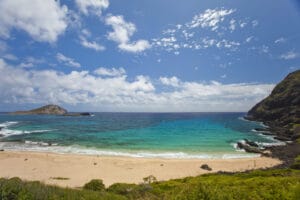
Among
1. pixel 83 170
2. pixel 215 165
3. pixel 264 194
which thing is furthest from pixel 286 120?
pixel 264 194

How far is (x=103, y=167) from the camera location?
25406 millimetres

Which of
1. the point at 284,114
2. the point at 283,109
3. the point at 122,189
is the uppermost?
the point at 283,109

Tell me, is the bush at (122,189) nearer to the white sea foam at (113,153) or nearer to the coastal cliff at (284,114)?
the white sea foam at (113,153)

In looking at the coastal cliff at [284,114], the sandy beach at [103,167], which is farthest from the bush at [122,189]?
the coastal cliff at [284,114]

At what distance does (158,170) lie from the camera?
2452 cm

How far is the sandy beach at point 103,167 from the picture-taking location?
2166 centimetres

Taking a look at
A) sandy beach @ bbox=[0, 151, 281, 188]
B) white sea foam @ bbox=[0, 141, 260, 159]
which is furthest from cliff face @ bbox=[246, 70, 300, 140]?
sandy beach @ bbox=[0, 151, 281, 188]

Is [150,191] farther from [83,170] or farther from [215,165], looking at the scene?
[215,165]

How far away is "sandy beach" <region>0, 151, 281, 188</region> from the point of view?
21.7 meters

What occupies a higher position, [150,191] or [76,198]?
[76,198]

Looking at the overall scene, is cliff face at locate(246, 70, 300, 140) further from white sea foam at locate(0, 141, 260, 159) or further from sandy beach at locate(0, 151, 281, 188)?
sandy beach at locate(0, 151, 281, 188)

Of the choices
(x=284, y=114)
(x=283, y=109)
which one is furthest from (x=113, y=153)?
(x=283, y=109)

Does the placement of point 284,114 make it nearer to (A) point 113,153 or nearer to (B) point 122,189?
(A) point 113,153

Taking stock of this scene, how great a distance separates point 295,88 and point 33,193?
101702 mm
